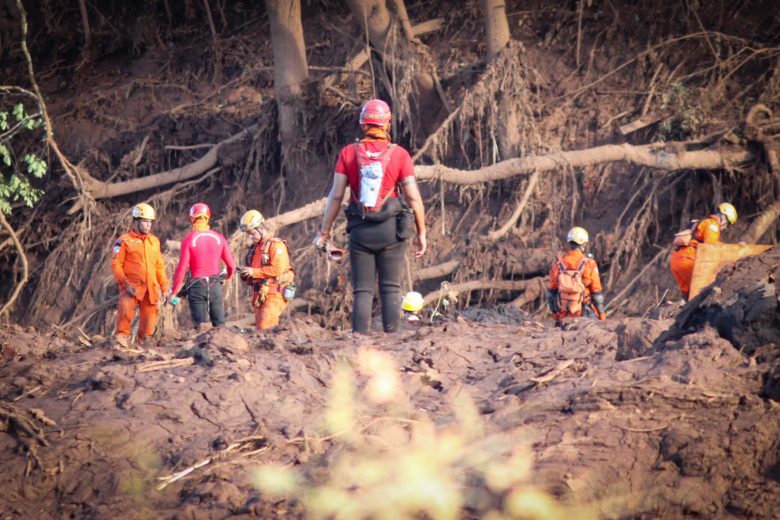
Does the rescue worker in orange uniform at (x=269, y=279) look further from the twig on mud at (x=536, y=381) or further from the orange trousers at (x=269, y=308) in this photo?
the twig on mud at (x=536, y=381)

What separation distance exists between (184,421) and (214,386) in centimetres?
41

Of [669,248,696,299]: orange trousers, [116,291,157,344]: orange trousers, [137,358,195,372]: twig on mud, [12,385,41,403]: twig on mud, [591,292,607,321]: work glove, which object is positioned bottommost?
[591,292,607,321]: work glove

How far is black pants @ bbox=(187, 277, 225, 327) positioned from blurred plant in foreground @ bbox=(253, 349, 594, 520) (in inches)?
199

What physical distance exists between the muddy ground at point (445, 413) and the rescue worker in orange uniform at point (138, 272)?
12.1 ft

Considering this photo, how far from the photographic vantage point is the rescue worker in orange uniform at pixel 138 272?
37.3 ft

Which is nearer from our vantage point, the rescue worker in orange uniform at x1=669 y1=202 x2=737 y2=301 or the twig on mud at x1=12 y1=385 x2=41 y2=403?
the twig on mud at x1=12 y1=385 x2=41 y2=403

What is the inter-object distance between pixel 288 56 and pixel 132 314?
6763 mm

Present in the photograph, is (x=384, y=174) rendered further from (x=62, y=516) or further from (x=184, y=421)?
(x=62, y=516)

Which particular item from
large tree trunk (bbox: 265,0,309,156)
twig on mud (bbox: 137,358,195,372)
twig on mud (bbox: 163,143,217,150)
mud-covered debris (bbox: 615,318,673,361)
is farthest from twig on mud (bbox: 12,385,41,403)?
twig on mud (bbox: 163,143,217,150)

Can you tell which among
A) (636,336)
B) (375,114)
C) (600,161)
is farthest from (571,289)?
(636,336)

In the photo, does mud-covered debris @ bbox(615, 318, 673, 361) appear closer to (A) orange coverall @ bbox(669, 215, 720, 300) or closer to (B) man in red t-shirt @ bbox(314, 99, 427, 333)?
(B) man in red t-shirt @ bbox(314, 99, 427, 333)

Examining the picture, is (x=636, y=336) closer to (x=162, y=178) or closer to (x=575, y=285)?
(x=575, y=285)

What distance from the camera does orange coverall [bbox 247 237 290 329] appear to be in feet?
35.7

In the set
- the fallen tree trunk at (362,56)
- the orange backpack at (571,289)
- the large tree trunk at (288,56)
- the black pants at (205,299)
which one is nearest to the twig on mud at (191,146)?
the large tree trunk at (288,56)
